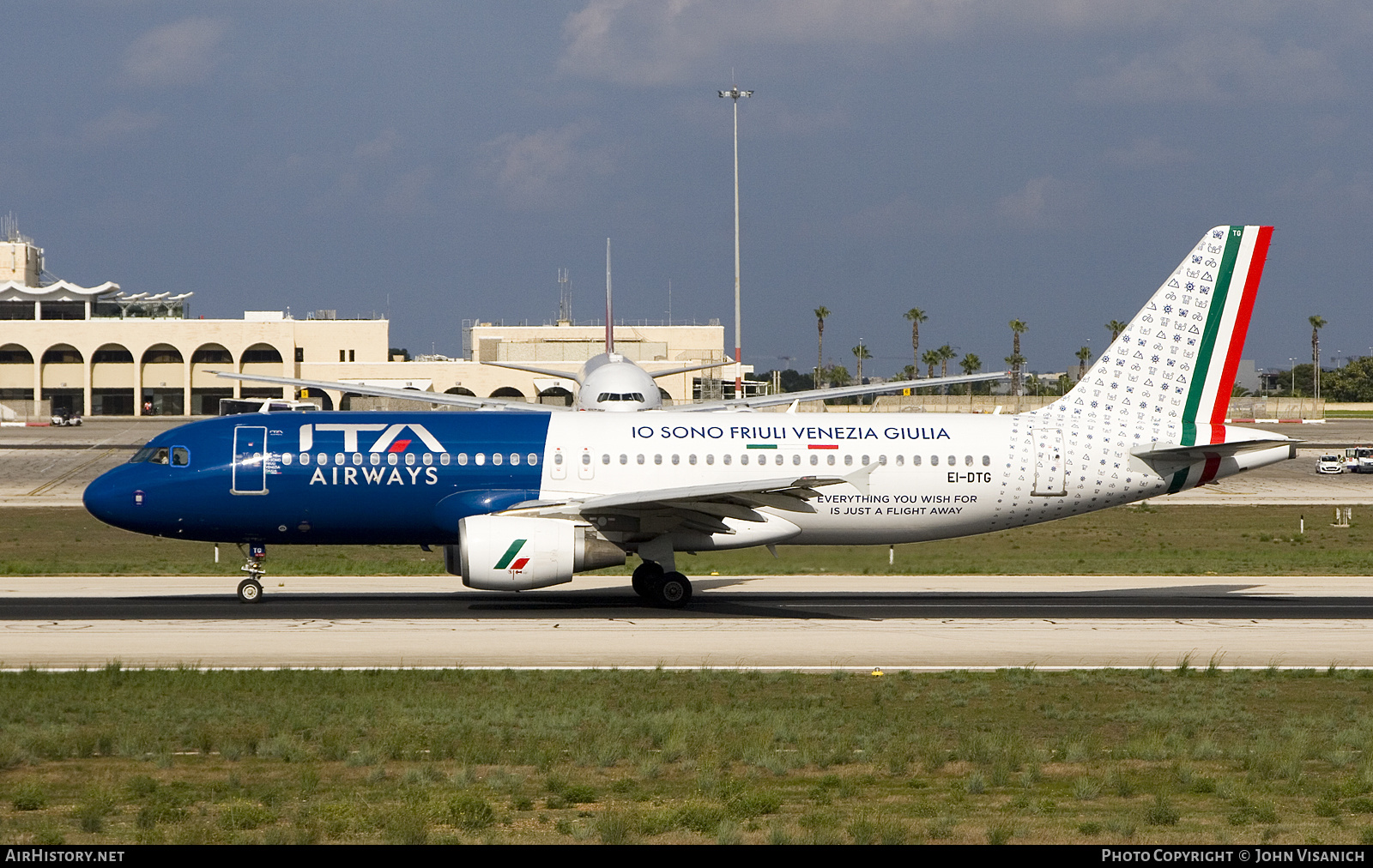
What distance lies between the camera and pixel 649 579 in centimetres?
3025

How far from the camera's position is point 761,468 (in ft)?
101

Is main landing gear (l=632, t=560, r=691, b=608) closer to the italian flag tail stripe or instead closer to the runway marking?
the italian flag tail stripe

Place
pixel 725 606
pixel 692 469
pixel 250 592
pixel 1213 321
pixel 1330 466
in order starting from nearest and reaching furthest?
pixel 250 592 < pixel 692 469 < pixel 725 606 < pixel 1213 321 < pixel 1330 466

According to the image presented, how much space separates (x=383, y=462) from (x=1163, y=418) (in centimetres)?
1744

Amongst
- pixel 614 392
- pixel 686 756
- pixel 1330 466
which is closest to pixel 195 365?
pixel 614 392

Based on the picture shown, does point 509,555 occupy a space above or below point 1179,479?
below

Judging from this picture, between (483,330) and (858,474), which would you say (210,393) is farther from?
(858,474)

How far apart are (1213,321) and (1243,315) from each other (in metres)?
0.76

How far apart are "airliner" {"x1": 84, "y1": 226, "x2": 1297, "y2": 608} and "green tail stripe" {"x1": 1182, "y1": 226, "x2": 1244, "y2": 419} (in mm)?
44

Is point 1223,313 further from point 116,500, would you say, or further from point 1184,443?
point 116,500

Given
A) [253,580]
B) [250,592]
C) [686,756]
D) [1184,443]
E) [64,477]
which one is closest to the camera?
[686,756]

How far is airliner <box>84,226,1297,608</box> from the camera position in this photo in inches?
1137

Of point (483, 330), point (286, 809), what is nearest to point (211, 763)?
point (286, 809)

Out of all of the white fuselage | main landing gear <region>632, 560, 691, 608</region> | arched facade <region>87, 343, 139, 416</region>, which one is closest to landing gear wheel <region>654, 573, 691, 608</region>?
main landing gear <region>632, 560, 691, 608</region>
